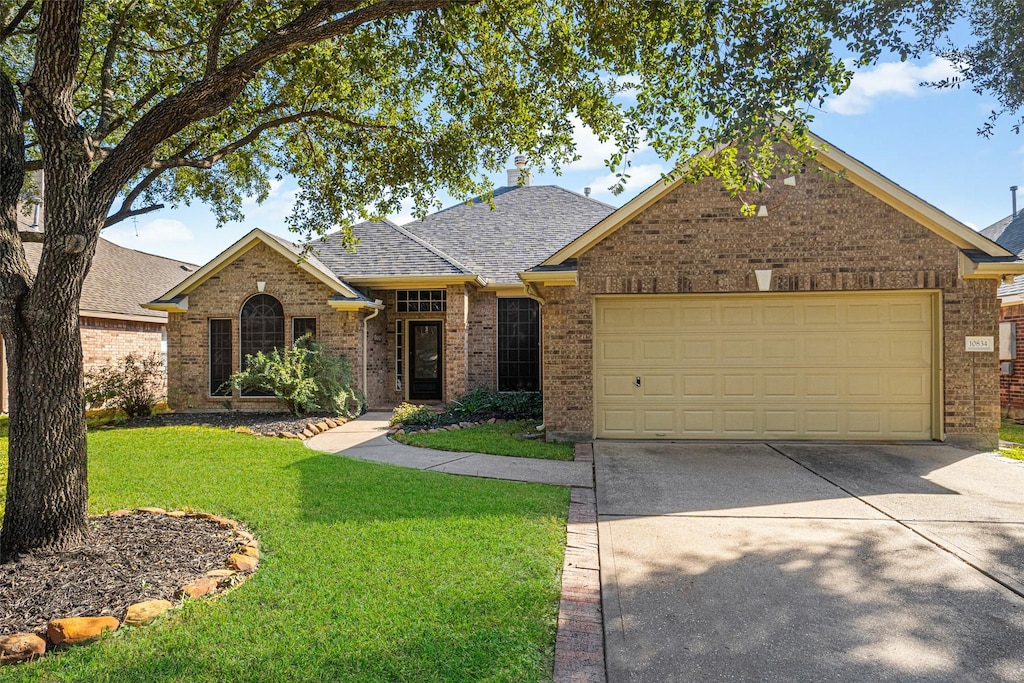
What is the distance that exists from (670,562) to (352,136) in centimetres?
743

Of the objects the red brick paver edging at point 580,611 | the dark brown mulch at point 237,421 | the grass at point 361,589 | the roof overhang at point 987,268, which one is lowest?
the red brick paver edging at point 580,611

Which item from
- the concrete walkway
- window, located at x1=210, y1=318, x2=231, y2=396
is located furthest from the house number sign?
window, located at x1=210, y1=318, x2=231, y2=396

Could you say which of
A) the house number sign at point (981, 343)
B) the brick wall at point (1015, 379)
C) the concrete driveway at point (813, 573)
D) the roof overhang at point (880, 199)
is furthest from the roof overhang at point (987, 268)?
the brick wall at point (1015, 379)

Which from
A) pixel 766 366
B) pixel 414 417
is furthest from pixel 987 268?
pixel 414 417

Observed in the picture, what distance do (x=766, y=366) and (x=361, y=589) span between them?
793cm

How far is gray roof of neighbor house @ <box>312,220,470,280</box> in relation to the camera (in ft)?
46.8

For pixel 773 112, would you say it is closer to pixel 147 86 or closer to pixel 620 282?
pixel 620 282

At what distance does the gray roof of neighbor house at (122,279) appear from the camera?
16.5 metres

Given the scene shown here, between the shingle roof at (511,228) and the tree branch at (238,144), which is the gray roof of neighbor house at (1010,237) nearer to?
the shingle roof at (511,228)

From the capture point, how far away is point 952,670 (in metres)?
3.10

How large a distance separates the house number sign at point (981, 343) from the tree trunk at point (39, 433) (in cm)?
1156

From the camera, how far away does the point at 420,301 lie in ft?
49.7

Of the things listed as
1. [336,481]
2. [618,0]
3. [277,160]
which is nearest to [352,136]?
[277,160]

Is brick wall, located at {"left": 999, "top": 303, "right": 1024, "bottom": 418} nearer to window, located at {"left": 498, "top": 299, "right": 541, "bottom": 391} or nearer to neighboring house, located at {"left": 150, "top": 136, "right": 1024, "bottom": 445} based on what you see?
neighboring house, located at {"left": 150, "top": 136, "right": 1024, "bottom": 445}
